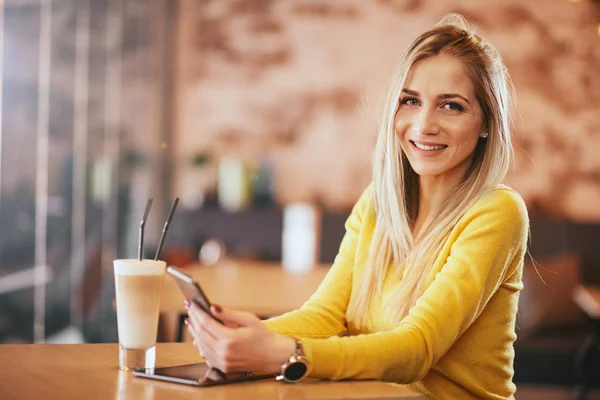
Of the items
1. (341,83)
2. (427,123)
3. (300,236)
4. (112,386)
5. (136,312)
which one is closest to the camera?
(112,386)

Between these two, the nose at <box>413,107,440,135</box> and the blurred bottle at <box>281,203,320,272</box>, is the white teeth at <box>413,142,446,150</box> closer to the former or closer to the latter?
the nose at <box>413,107,440,135</box>

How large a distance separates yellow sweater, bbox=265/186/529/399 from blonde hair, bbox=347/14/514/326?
4 cm

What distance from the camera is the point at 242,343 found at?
4.33ft

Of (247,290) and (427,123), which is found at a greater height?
(427,123)

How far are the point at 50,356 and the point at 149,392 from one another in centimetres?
37

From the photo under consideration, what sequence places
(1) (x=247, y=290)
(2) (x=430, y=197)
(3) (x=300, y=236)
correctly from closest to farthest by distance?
(2) (x=430, y=197)
(1) (x=247, y=290)
(3) (x=300, y=236)

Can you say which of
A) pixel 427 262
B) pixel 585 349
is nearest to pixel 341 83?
pixel 585 349

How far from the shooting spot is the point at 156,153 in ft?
20.4

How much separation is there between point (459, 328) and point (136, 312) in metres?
0.57

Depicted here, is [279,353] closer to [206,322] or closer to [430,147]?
[206,322]

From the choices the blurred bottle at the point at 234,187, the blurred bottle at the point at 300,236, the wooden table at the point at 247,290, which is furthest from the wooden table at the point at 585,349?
the blurred bottle at the point at 234,187

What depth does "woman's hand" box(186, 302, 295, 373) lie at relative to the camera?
1.32m

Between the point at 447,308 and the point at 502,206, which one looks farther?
the point at 502,206

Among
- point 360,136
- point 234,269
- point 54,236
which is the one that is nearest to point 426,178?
point 234,269
